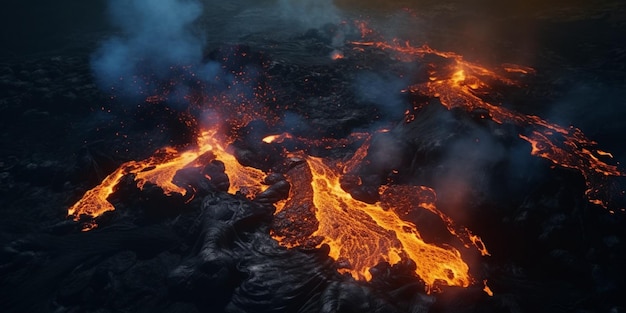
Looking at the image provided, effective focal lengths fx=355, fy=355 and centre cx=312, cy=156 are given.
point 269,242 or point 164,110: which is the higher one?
point 164,110

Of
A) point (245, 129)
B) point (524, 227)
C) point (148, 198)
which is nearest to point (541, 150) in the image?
point (524, 227)

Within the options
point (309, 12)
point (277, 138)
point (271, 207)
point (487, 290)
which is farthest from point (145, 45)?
point (487, 290)

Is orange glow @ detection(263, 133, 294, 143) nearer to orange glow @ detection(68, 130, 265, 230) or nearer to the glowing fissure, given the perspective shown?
orange glow @ detection(68, 130, 265, 230)

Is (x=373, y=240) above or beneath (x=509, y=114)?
beneath

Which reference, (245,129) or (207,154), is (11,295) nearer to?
(207,154)

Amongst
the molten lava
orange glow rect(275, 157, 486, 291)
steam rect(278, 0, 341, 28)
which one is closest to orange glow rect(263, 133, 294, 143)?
orange glow rect(275, 157, 486, 291)

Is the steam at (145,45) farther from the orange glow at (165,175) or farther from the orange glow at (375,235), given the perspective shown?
the orange glow at (375,235)

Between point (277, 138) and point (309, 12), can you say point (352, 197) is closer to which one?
point (277, 138)

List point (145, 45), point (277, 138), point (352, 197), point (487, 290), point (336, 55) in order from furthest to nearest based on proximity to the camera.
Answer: point (145, 45), point (336, 55), point (277, 138), point (352, 197), point (487, 290)
